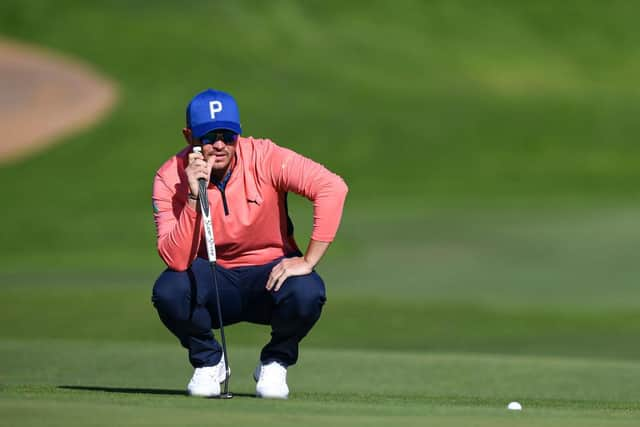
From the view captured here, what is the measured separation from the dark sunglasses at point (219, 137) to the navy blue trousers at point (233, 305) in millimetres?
529

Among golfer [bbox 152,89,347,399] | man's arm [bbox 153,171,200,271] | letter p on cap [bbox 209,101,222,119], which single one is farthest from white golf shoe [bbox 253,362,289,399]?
letter p on cap [bbox 209,101,222,119]

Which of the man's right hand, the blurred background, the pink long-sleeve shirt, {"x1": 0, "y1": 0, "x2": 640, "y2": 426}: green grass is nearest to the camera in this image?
the man's right hand

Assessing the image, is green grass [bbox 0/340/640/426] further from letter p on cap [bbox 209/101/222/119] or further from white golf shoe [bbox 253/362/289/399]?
letter p on cap [bbox 209/101/222/119]

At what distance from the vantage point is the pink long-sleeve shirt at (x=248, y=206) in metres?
5.82

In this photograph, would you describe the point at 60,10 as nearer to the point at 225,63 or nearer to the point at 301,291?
the point at 225,63

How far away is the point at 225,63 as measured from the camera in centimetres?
3133

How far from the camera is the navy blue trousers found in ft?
19.0

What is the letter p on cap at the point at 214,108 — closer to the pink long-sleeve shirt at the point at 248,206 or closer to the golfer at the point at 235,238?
the golfer at the point at 235,238

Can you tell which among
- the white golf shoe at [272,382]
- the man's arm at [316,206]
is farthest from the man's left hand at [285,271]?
the white golf shoe at [272,382]

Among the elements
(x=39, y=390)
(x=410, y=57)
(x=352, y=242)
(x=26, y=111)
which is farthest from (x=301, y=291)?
(x=410, y=57)

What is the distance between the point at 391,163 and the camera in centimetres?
2606

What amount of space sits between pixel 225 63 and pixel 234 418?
27.3 m

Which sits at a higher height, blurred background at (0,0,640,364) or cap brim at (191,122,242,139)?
blurred background at (0,0,640,364)

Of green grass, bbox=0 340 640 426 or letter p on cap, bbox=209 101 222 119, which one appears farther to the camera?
letter p on cap, bbox=209 101 222 119
